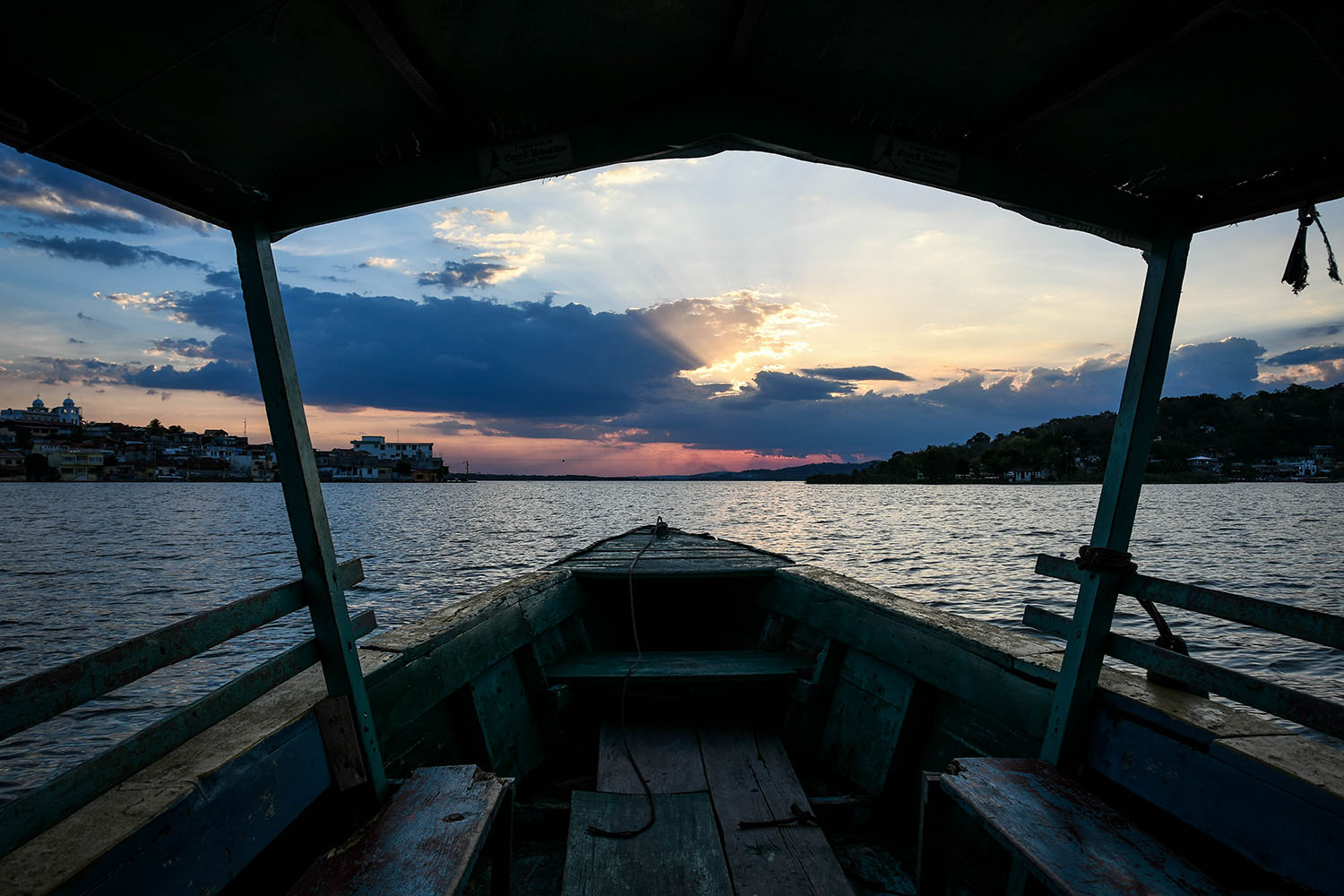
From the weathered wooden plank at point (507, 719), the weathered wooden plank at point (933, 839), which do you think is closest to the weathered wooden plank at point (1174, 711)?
the weathered wooden plank at point (933, 839)

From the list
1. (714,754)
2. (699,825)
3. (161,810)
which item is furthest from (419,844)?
(714,754)

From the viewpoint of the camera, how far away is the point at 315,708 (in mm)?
2197

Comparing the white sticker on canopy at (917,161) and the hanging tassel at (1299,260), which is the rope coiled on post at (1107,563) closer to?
the hanging tassel at (1299,260)

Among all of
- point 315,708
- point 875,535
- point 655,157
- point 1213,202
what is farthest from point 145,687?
point 875,535

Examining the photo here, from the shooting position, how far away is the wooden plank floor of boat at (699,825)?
8.46 feet

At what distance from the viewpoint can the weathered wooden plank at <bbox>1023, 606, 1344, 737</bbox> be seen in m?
1.64

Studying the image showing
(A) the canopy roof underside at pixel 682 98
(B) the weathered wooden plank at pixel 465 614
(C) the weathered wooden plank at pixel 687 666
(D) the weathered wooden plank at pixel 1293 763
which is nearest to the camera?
(A) the canopy roof underside at pixel 682 98

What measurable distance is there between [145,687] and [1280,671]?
1797 cm

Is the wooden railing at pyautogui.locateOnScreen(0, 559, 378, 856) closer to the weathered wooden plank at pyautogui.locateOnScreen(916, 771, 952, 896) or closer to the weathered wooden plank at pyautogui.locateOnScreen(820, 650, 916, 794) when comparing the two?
the weathered wooden plank at pyautogui.locateOnScreen(916, 771, 952, 896)

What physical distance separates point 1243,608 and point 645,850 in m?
2.49

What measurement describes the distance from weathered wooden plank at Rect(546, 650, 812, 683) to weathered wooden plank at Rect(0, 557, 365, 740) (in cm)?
230

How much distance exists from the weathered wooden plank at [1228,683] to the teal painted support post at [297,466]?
2.71 metres

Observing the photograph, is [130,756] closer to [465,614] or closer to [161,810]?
[161,810]

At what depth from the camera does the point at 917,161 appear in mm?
2266
